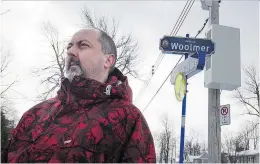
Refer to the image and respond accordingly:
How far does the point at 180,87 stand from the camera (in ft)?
14.3

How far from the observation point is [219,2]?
6.77 metres

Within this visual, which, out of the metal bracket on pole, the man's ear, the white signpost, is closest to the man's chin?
the man's ear

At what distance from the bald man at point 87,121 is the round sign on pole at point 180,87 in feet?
8.76

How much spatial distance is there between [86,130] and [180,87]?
3.11 meters

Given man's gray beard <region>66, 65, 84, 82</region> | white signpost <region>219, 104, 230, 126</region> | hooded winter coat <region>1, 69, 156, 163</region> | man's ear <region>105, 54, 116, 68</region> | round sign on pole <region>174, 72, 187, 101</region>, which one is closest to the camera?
hooded winter coat <region>1, 69, 156, 163</region>

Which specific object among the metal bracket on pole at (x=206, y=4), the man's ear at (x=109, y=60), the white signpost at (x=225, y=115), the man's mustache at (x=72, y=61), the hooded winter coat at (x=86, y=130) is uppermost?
the metal bracket on pole at (x=206, y=4)

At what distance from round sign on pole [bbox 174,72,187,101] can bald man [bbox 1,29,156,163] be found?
8.76 feet

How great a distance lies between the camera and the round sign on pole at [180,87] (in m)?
4.27

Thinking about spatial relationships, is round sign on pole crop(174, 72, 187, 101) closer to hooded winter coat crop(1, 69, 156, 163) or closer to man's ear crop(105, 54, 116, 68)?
man's ear crop(105, 54, 116, 68)

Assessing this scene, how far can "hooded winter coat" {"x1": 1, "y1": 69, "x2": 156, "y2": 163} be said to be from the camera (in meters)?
1.35

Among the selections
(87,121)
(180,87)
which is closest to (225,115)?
(180,87)

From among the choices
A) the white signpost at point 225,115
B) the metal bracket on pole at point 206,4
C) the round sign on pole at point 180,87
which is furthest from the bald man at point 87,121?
the metal bracket on pole at point 206,4

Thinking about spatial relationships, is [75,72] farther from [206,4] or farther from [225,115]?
[206,4]

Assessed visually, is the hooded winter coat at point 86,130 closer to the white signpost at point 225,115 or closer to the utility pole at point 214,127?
the utility pole at point 214,127
